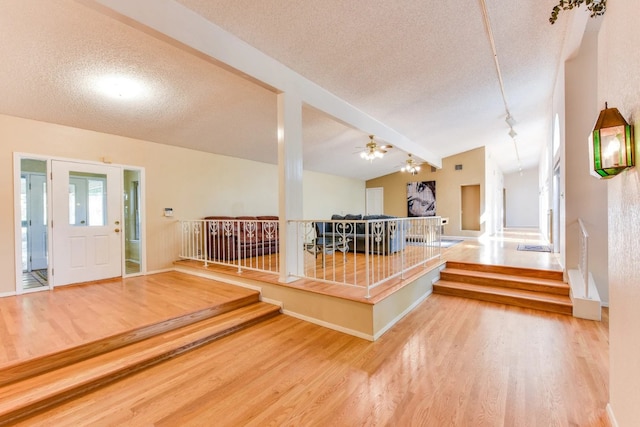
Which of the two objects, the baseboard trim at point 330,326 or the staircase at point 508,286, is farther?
the staircase at point 508,286

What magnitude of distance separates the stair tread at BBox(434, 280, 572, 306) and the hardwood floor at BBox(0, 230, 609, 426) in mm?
325

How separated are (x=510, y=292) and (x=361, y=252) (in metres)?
2.94

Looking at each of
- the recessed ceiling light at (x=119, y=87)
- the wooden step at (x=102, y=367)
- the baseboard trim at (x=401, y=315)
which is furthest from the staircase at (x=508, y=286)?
the recessed ceiling light at (x=119, y=87)

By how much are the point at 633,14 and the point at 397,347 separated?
9.33 ft

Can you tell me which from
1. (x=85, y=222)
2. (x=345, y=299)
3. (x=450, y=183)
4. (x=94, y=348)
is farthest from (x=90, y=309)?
(x=450, y=183)

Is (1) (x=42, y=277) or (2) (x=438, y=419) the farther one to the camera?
(1) (x=42, y=277)

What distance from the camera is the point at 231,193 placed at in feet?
21.4

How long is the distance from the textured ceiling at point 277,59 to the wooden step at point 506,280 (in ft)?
10.7

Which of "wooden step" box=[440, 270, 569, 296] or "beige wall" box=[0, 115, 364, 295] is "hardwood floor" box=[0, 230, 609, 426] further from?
"beige wall" box=[0, 115, 364, 295]

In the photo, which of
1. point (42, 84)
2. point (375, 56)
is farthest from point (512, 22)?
point (42, 84)

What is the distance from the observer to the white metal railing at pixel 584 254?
3411 millimetres

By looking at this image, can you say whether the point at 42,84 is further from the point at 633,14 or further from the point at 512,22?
the point at 512,22

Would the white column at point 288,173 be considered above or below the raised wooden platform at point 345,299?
above

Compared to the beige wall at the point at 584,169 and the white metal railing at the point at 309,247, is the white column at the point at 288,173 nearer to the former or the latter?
the white metal railing at the point at 309,247
